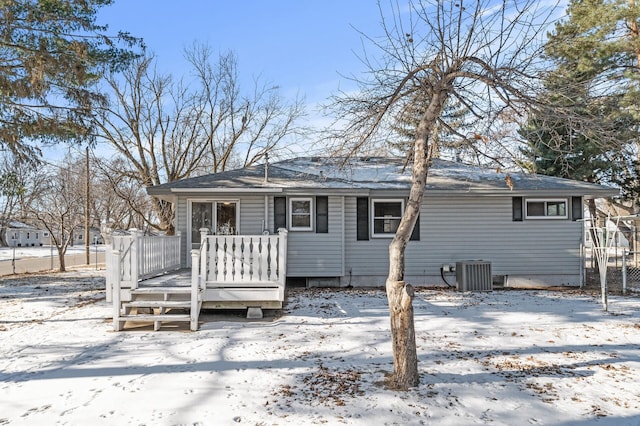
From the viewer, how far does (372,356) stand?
5.28 m

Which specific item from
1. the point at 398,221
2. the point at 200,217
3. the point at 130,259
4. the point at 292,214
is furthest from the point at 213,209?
the point at 398,221

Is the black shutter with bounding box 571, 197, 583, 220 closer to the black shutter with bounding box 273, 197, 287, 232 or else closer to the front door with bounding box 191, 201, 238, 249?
the black shutter with bounding box 273, 197, 287, 232

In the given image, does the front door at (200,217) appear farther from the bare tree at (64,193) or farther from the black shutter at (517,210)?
the bare tree at (64,193)

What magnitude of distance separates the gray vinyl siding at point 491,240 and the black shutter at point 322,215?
2500mm

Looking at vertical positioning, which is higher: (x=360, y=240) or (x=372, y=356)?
(x=360, y=240)

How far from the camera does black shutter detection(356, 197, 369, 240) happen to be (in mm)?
11477

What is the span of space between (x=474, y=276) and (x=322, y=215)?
433 centimetres

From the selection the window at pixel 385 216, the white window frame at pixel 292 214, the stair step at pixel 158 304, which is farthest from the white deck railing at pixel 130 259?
the window at pixel 385 216

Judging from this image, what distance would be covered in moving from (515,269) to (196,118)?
15777 mm

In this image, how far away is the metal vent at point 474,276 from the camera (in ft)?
35.9

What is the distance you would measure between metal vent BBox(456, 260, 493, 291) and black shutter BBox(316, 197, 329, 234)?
12.2 ft

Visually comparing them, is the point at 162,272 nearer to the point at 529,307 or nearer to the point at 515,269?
the point at 529,307

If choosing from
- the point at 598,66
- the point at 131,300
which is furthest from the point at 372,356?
the point at 598,66

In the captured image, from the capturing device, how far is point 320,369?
4.80 metres
